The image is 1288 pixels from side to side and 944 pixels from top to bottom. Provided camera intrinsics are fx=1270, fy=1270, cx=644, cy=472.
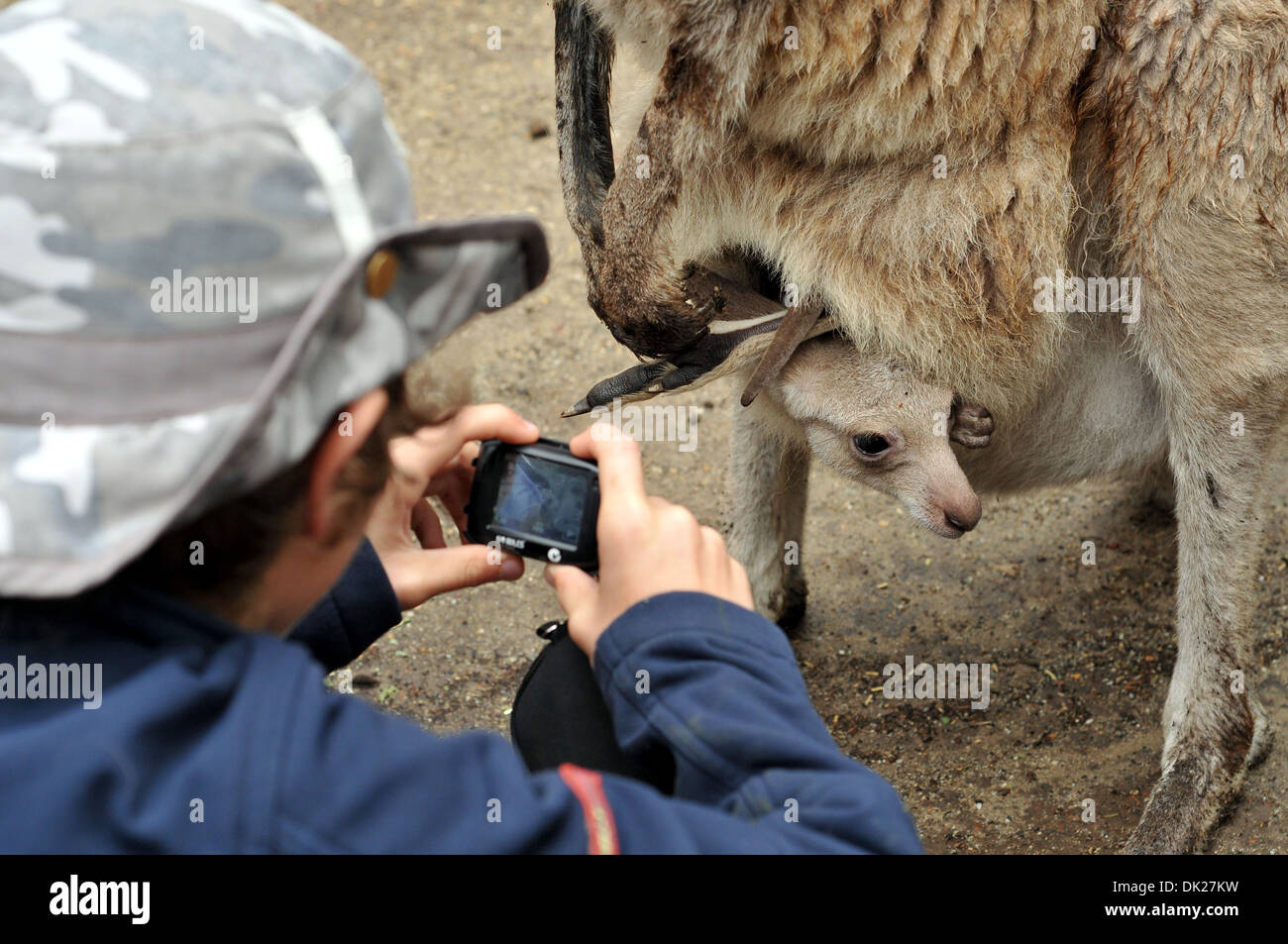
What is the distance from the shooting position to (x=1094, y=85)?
94.8 inches

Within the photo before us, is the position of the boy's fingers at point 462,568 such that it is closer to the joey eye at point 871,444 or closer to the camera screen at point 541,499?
the camera screen at point 541,499

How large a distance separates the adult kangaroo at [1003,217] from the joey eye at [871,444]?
16 centimetres

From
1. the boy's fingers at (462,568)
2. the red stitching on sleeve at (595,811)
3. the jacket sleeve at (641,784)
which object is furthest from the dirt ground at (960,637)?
the red stitching on sleeve at (595,811)

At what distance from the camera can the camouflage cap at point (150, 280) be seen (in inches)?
38.2

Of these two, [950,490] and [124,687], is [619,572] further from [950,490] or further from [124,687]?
[950,490]

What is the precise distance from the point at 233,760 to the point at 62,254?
41 centimetres

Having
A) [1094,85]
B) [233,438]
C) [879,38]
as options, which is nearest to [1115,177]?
[1094,85]

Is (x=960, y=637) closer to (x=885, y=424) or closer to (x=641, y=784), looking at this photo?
(x=885, y=424)

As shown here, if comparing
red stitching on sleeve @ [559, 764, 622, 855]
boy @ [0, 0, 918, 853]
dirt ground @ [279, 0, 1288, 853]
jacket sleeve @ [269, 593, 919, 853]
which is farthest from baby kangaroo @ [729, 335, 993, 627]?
red stitching on sleeve @ [559, 764, 622, 855]

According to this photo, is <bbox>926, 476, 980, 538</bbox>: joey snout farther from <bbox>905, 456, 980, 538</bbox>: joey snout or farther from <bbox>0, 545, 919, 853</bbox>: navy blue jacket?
<bbox>0, 545, 919, 853</bbox>: navy blue jacket

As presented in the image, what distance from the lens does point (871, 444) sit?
267 cm

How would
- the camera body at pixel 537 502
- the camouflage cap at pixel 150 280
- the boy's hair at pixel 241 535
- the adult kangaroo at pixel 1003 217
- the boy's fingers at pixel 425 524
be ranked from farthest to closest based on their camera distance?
the adult kangaroo at pixel 1003 217 < the boy's fingers at pixel 425 524 < the camera body at pixel 537 502 < the boy's hair at pixel 241 535 < the camouflage cap at pixel 150 280

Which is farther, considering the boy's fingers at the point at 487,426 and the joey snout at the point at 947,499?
the joey snout at the point at 947,499

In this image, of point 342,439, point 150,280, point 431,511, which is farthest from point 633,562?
point 150,280
